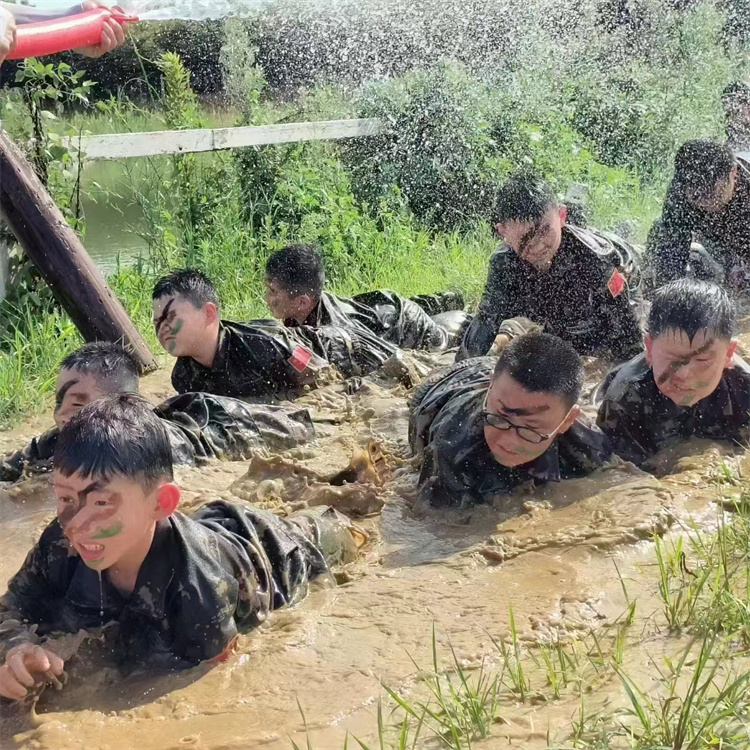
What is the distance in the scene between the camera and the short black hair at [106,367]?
4316mm

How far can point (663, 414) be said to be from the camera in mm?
4500

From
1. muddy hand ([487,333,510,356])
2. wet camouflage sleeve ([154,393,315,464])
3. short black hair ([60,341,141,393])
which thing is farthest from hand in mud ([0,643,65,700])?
muddy hand ([487,333,510,356])

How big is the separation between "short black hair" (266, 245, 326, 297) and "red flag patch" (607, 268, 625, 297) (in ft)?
5.63

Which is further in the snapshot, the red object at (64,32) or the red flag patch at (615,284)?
the red flag patch at (615,284)

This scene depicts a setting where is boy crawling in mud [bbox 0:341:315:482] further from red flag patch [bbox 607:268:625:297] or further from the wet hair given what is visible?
the wet hair

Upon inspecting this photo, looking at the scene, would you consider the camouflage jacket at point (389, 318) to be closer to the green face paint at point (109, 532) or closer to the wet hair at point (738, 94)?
the green face paint at point (109, 532)

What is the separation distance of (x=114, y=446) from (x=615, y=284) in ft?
13.1

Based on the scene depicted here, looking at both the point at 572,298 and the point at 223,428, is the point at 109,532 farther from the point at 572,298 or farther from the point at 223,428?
the point at 572,298

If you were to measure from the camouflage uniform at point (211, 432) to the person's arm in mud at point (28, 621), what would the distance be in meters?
1.60

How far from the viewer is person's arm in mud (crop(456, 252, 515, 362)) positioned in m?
6.22

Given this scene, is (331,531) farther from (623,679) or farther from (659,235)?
(659,235)

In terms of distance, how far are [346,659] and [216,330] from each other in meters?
2.84

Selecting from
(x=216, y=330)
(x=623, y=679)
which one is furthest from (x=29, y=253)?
(x=623, y=679)

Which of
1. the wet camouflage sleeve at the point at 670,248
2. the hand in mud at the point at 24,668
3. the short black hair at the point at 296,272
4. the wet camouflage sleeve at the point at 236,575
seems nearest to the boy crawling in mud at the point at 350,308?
the short black hair at the point at 296,272
